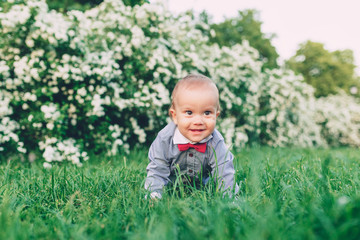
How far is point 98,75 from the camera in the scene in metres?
3.79

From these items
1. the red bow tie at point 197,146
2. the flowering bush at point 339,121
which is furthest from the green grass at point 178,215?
Answer: the flowering bush at point 339,121

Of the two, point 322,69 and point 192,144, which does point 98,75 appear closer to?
point 192,144

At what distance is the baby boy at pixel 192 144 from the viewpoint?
77.1 inches

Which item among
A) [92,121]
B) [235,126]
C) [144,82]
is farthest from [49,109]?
[235,126]

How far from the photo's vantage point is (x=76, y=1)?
33.8ft

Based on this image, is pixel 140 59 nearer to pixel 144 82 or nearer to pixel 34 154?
pixel 144 82

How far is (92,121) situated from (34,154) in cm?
87

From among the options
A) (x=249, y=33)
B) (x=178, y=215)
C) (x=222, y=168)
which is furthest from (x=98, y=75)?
(x=249, y=33)

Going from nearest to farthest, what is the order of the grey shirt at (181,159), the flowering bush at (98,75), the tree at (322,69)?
the grey shirt at (181,159), the flowering bush at (98,75), the tree at (322,69)

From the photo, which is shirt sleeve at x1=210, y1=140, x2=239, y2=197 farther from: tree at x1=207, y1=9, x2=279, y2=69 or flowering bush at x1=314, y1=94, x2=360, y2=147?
tree at x1=207, y1=9, x2=279, y2=69

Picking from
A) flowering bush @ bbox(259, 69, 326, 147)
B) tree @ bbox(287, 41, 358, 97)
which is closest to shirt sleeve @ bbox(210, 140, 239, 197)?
flowering bush @ bbox(259, 69, 326, 147)

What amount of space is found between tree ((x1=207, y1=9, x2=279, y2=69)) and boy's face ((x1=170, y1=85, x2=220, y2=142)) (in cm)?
1943

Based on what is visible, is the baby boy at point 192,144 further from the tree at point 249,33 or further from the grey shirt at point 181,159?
the tree at point 249,33

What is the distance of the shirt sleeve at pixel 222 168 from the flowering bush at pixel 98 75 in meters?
1.98
